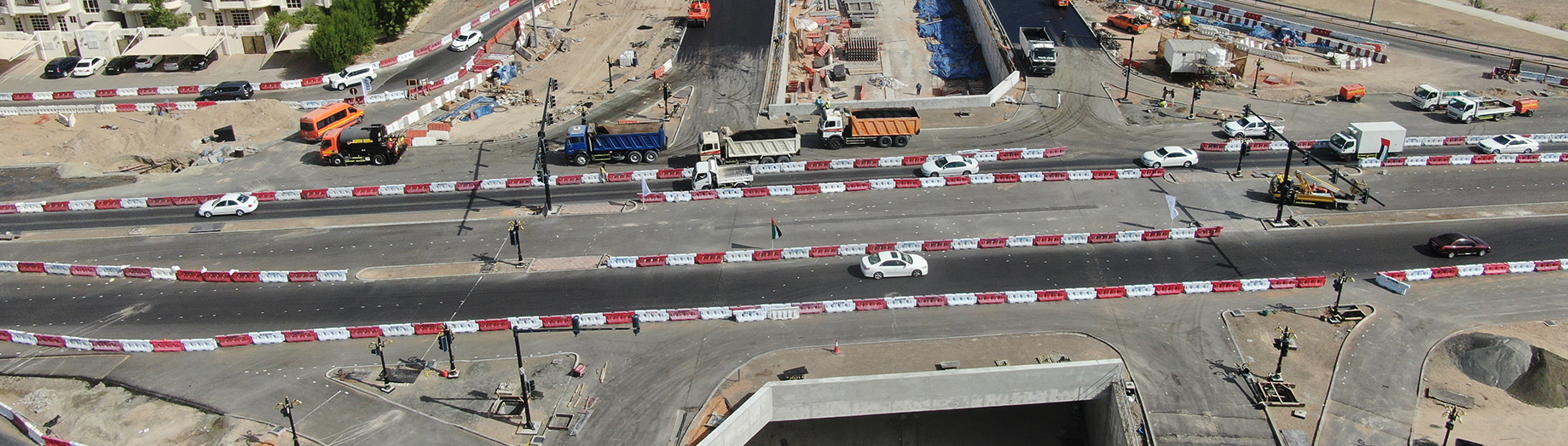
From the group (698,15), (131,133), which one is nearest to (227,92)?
(131,133)

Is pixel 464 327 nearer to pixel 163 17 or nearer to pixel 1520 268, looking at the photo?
pixel 1520 268

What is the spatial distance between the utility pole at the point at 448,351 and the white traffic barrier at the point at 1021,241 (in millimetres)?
25889

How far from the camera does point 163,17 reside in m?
81.8

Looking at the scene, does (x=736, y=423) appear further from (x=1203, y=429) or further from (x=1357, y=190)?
(x=1357, y=190)

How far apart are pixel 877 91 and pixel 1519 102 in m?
41.6

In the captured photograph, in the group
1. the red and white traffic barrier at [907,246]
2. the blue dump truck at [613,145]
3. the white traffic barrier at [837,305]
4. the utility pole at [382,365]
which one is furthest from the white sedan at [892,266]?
the utility pole at [382,365]

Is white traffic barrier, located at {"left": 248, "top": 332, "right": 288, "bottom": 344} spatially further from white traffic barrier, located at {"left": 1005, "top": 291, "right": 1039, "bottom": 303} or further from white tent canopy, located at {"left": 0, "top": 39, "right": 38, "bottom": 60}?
white tent canopy, located at {"left": 0, "top": 39, "right": 38, "bottom": 60}

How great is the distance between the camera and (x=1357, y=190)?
5384 cm

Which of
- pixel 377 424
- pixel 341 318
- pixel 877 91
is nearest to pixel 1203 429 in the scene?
pixel 377 424

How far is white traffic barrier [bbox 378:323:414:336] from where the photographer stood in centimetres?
4328

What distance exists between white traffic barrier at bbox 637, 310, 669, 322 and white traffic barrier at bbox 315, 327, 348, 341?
12.4m

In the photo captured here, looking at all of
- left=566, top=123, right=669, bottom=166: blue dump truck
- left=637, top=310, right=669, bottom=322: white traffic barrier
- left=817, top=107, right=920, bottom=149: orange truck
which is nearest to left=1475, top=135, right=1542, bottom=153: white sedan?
left=817, top=107, right=920, bottom=149: orange truck

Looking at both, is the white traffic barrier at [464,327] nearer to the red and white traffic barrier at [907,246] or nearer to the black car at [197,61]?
the red and white traffic barrier at [907,246]

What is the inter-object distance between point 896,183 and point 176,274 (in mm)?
36369
